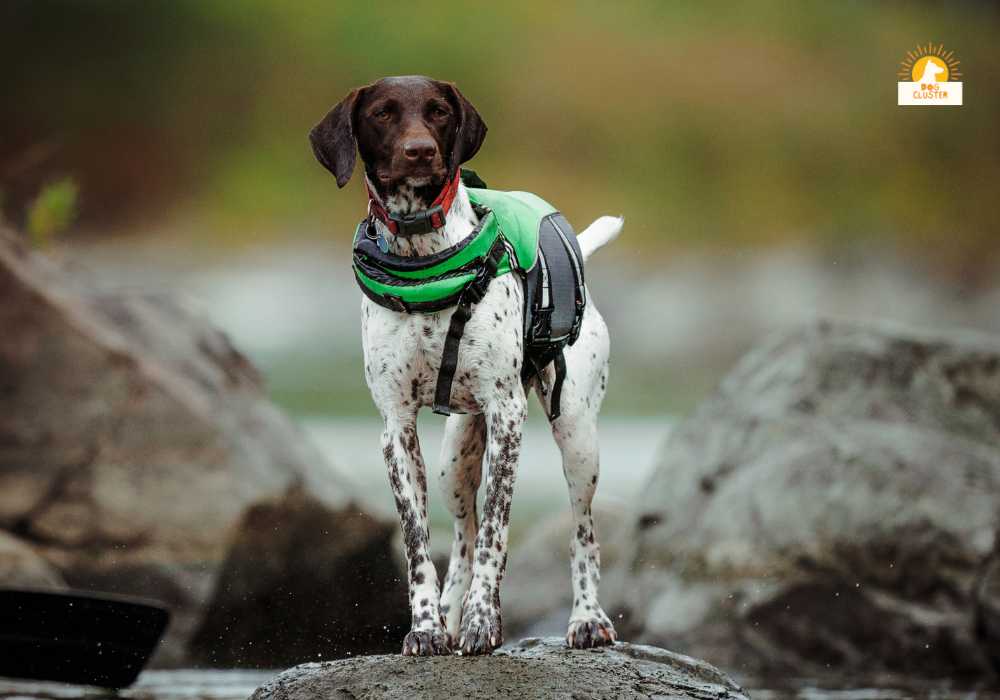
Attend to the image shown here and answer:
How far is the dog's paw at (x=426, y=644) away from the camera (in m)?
5.39

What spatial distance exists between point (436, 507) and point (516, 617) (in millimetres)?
1734

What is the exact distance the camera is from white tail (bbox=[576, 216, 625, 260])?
6.68 meters

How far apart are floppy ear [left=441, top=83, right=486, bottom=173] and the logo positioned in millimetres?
9494

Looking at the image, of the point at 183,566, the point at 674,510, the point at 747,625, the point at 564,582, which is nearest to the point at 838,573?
the point at 747,625

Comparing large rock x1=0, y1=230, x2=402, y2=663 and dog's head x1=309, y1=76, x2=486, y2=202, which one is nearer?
dog's head x1=309, y1=76, x2=486, y2=202

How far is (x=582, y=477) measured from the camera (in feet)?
20.3

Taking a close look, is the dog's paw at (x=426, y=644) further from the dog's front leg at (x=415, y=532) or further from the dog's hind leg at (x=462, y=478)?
the dog's hind leg at (x=462, y=478)

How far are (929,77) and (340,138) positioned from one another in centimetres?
1020

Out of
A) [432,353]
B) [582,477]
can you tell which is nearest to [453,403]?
[432,353]

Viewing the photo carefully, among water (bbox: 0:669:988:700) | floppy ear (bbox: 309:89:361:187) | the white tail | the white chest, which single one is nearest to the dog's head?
floppy ear (bbox: 309:89:361:187)

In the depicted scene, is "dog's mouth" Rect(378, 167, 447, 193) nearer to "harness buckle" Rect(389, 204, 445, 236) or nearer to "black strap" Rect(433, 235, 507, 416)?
"harness buckle" Rect(389, 204, 445, 236)

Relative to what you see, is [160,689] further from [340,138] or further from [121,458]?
[340,138]

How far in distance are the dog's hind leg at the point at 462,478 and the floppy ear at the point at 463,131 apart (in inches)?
49.4

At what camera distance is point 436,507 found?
13.7 m
